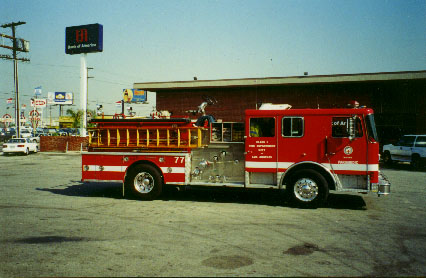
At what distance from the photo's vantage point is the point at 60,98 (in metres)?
86.6

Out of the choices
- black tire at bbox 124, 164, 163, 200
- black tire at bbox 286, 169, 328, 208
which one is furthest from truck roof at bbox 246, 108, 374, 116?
black tire at bbox 124, 164, 163, 200

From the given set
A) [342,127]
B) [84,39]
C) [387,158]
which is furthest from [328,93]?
[84,39]

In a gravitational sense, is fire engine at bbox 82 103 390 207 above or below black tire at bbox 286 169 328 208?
above

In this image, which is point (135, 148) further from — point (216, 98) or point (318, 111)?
point (216, 98)

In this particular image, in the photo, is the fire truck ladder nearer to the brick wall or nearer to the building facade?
the building facade

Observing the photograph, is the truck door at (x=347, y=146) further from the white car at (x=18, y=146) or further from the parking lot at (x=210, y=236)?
the white car at (x=18, y=146)

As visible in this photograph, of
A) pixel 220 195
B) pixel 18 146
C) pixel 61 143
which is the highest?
pixel 61 143

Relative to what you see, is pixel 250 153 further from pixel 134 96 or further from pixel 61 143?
pixel 134 96

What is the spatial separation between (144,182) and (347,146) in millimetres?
5665

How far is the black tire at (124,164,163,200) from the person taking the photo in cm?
1038

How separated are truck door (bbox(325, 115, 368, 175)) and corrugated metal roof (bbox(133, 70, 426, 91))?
53.4 ft

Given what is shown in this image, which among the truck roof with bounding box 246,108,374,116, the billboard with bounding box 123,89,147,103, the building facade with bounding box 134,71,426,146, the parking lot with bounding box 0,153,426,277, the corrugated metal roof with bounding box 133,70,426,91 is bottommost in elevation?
the parking lot with bounding box 0,153,426,277

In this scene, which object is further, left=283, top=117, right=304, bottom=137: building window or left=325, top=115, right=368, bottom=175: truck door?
left=283, top=117, right=304, bottom=137: building window

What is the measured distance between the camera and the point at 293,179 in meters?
9.33
